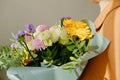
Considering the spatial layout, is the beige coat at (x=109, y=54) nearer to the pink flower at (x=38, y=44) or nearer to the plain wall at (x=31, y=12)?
the pink flower at (x=38, y=44)

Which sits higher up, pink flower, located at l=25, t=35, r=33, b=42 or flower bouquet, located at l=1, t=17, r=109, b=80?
pink flower, located at l=25, t=35, r=33, b=42

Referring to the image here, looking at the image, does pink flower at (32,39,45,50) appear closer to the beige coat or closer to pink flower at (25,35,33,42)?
pink flower at (25,35,33,42)

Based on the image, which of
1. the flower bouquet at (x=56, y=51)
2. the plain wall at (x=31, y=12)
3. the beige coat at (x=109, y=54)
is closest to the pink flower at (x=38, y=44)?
the flower bouquet at (x=56, y=51)

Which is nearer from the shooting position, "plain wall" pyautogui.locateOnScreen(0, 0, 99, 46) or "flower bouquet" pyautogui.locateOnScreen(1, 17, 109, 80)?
"flower bouquet" pyautogui.locateOnScreen(1, 17, 109, 80)

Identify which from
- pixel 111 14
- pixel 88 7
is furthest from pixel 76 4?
pixel 111 14

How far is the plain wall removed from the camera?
1.87 m

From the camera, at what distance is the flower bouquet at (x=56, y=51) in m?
0.66

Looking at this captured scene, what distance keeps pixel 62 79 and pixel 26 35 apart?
0.17 meters

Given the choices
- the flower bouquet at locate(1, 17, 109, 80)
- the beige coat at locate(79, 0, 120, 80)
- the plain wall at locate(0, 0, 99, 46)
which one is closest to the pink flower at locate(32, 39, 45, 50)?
the flower bouquet at locate(1, 17, 109, 80)

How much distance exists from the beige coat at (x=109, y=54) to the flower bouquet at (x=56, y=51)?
25 millimetres

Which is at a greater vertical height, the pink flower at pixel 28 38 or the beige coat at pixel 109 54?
the pink flower at pixel 28 38

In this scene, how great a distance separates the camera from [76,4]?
1.99 metres

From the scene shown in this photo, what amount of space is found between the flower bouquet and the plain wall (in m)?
1.12

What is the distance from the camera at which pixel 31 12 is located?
1914 mm
